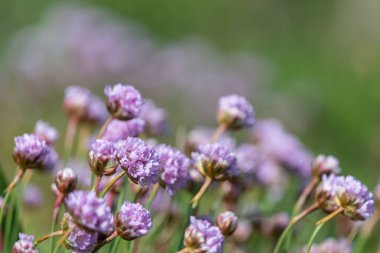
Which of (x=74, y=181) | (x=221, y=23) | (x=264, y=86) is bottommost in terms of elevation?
(x=74, y=181)

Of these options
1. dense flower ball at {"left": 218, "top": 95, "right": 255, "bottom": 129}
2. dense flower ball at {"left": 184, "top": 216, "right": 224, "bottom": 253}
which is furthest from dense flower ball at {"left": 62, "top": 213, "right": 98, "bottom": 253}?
dense flower ball at {"left": 218, "top": 95, "right": 255, "bottom": 129}

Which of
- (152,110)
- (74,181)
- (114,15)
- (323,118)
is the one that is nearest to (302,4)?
(114,15)

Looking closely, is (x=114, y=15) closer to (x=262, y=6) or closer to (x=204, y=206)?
(x=262, y=6)

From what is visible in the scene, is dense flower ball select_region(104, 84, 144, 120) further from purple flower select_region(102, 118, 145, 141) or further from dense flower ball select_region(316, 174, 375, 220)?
dense flower ball select_region(316, 174, 375, 220)

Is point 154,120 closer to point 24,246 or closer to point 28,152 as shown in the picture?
point 28,152

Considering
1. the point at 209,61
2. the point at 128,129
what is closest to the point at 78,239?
the point at 128,129

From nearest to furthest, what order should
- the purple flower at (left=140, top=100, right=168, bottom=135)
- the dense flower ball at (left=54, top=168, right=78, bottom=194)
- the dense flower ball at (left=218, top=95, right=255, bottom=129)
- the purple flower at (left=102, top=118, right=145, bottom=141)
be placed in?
the dense flower ball at (left=54, top=168, right=78, bottom=194) < the purple flower at (left=102, top=118, right=145, bottom=141) < the dense flower ball at (left=218, top=95, right=255, bottom=129) < the purple flower at (left=140, top=100, right=168, bottom=135)

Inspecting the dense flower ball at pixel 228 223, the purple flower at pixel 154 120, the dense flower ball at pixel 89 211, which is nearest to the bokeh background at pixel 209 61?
the purple flower at pixel 154 120
